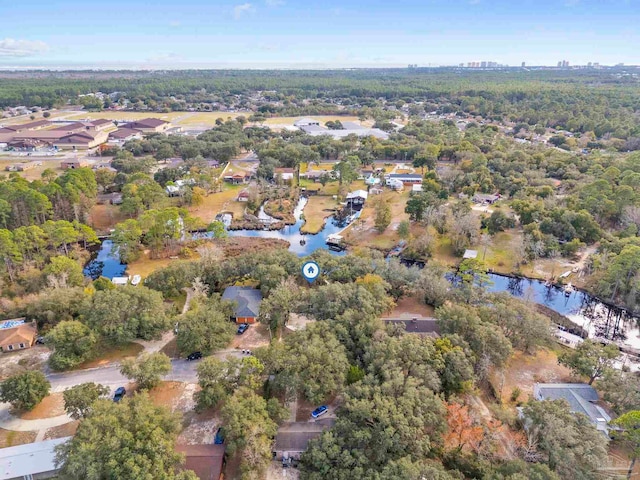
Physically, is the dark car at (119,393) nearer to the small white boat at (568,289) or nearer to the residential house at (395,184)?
the small white boat at (568,289)

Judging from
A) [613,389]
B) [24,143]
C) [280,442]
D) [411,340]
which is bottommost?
[280,442]


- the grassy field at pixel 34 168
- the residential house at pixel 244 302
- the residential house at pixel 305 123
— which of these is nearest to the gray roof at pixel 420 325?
the residential house at pixel 244 302

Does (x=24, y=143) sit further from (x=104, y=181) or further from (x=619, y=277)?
(x=619, y=277)

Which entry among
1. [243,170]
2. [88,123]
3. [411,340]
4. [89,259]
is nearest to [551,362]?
[411,340]

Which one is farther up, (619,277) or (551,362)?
(619,277)

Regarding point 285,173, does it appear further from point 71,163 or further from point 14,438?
point 14,438

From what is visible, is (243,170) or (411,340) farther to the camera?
(243,170)

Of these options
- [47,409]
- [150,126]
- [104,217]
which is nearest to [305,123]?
[150,126]
